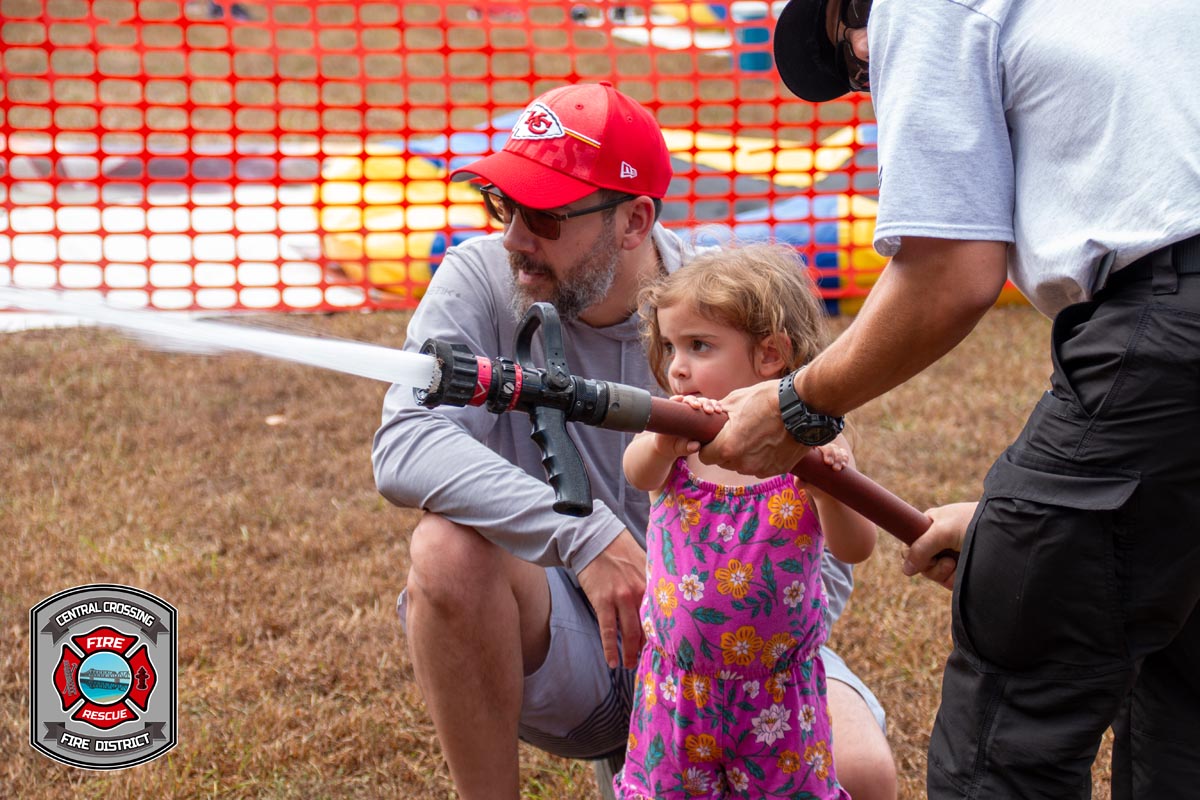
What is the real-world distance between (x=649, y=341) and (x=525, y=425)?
1.48ft

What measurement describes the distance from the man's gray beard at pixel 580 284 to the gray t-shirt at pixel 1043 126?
1.11m

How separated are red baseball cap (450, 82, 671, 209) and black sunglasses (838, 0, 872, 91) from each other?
0.78 metres

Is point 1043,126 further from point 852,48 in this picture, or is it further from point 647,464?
point 647,464

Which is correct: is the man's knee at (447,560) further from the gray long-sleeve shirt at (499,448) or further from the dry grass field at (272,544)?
the dry grass field at (272,544)

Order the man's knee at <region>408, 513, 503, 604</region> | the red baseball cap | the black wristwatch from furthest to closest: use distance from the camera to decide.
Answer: the red baseball cap → the man's knee at <region>408, 513, 503, 604</region> → the black wristwatch

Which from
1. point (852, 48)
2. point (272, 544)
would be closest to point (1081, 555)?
point (852, 48)

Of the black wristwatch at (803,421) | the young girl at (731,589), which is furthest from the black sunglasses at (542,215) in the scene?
the black wristwatch at (803,421)

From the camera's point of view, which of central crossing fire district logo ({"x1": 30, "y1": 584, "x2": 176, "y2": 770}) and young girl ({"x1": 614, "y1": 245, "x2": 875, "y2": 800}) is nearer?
young girl ({"x1": 614, "y1": 245, "x2": 875, "y2": 800})

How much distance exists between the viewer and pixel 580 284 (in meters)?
2.81

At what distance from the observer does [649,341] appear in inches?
99.7

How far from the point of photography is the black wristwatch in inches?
78.5

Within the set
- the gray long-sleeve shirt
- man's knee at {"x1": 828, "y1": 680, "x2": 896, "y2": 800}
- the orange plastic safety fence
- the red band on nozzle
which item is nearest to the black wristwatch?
the red band on nozzle

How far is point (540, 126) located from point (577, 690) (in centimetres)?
121

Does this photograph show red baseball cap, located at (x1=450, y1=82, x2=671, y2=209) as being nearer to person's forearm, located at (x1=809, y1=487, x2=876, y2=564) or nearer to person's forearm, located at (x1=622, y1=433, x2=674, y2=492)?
person's forearm, located at (x1=622, y1=433, x2=674, y2=492)
